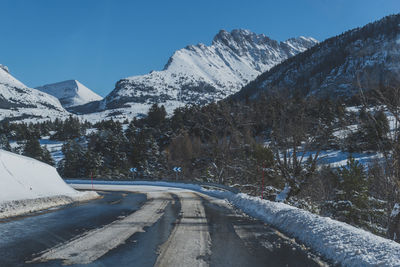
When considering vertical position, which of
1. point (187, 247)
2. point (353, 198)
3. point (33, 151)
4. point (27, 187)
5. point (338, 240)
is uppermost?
point (33, 151)

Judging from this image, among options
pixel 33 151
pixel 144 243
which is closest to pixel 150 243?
pixel 144 243

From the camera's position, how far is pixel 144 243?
20.6 ft

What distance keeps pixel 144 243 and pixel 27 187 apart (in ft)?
25.9

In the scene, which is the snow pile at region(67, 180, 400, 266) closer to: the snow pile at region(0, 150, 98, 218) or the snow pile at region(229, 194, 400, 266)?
the snow pile at region(229, 194, 400, 266)

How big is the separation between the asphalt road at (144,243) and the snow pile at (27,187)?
1395 mm

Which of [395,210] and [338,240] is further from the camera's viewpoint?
[395,210]

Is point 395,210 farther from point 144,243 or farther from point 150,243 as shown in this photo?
point 144,243

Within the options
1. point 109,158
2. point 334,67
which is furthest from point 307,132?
point 334,67

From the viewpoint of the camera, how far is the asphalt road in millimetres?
5082

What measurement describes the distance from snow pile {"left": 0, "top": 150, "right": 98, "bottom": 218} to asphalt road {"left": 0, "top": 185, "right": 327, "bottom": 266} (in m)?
1.40

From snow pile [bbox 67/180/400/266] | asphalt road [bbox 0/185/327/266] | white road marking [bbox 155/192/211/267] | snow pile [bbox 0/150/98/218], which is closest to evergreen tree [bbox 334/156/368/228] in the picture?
snow pile [bbox 67/180/400/266]

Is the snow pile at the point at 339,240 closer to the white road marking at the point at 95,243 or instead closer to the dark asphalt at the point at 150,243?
the dark asphalt at the point at 150,243

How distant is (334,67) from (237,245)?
18766 centimetres

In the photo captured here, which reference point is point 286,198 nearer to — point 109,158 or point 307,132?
point 307,132
